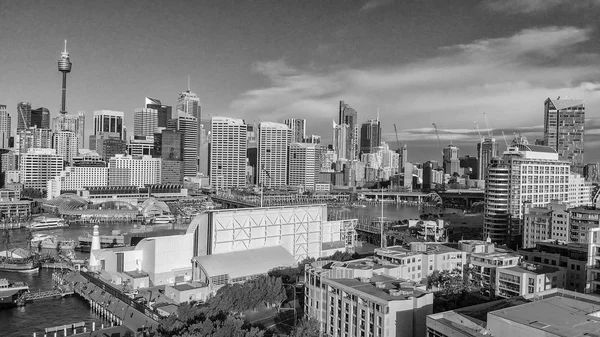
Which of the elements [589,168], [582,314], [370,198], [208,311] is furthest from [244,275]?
[589,168]

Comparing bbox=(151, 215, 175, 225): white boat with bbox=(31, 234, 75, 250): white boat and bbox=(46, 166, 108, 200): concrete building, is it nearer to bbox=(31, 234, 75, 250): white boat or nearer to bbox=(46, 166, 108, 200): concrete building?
bbox=(31, 234, 75, 250): white boat

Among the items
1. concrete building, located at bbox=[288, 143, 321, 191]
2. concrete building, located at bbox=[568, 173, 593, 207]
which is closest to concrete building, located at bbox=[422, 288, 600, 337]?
concrete building, located at bbox=[568, 173, 593, 207]

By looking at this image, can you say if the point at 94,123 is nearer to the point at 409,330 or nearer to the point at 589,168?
the point at 589,168

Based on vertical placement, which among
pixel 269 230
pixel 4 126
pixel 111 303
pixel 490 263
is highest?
pixel 4 126

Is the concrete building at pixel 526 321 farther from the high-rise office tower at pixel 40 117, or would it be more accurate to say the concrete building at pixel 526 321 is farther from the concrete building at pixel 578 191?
the high-rise office tower at pixel 40 117

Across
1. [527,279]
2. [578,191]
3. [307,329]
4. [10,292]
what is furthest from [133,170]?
[307,329]

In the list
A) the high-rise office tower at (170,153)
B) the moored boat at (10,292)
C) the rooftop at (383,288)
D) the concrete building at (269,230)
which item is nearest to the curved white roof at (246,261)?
the concrete building at (269,230)

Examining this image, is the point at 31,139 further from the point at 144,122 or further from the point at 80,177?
the point at 144,122
